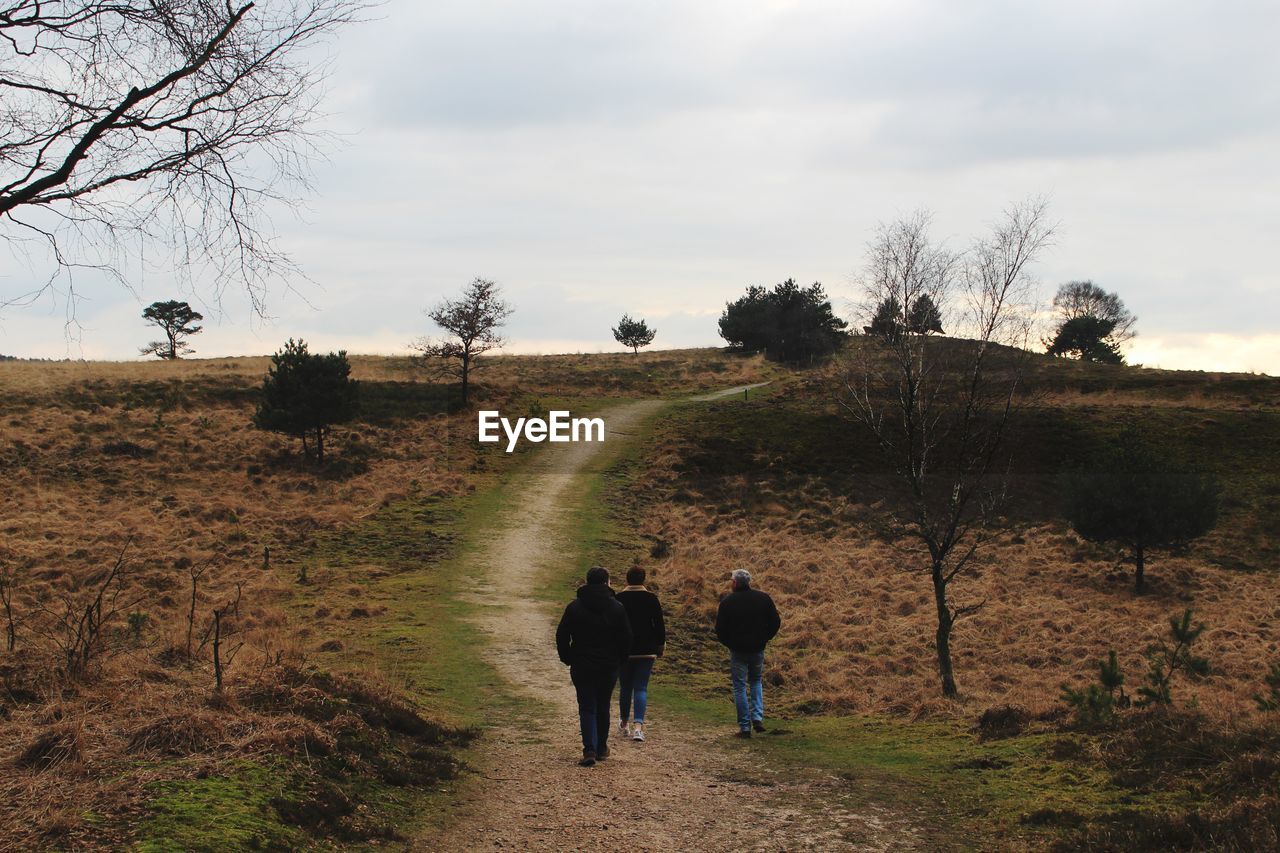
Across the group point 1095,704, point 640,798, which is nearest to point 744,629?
point 640,798

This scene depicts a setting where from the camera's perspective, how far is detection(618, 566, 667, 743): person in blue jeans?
1022 cm

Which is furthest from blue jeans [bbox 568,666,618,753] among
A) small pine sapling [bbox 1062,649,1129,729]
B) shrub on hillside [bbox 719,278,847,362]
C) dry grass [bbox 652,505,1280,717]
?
shrub on hillside [bbox 719,278,847,362]

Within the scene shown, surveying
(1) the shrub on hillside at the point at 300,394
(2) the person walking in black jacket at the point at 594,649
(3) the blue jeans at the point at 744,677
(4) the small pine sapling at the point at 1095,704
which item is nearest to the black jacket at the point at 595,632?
(2) the person walking in black jacket at the point at 594,649

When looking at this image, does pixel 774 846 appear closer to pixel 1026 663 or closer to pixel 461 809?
pixel 461 809

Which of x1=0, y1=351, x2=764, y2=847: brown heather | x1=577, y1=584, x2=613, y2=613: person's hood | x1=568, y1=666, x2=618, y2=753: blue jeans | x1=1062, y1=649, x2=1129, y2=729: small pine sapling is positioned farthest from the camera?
x1=1062, y1=649, x2=1129, y2=729: small pine sapling

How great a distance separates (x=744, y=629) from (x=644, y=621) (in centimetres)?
125

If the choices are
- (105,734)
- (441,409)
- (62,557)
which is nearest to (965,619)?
(105,734)

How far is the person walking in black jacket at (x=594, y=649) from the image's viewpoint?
29.7 feet

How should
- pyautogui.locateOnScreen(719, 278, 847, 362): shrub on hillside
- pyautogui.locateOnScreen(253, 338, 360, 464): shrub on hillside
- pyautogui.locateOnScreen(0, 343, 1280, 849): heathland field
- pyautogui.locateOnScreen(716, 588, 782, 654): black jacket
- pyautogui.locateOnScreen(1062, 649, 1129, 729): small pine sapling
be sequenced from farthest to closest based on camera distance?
pyautogui.locateOnScreen(719, 278, 847, 362): shrub on hillside → pyautogui.locateOnScreen(253, 338, 360, 464): shrub on hillside → pyautogui.locateOnScreen(716, 588, 782, 654): black jacket → pyautogui.locateOnScreen(1062, 649, 1129, 729): small pine sapling → pyautogui.locateOnScreen(0, 343, 1280, 849): heathland field

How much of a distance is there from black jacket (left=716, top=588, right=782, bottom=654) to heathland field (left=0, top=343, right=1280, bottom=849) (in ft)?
3.87

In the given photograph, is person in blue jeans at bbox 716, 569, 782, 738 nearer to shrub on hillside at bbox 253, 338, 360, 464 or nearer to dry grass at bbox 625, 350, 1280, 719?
dry grass at bbox 625, 350, 1280, 719

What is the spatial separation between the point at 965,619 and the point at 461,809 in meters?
18.1

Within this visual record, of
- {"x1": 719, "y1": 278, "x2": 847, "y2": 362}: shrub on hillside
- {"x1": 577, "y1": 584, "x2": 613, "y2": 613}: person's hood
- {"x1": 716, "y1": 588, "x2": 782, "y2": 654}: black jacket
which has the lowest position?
{"x1": 716, "y1": 588, "x2": 782, "y2": 654}: black jacket

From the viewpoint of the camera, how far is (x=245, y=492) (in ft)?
111
